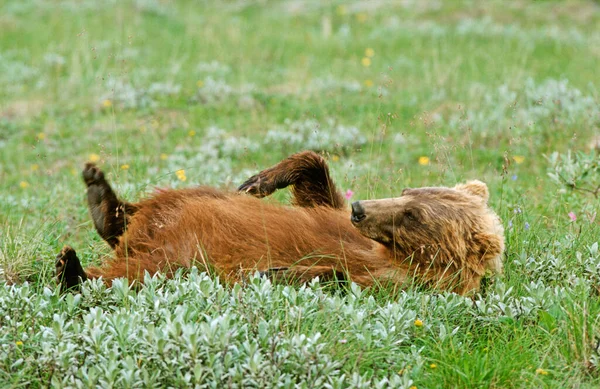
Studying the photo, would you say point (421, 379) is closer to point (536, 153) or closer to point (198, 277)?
point (198, 277)

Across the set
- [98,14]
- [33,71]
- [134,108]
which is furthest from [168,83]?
[98,14]

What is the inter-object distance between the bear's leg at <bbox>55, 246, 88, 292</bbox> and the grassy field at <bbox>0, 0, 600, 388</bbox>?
10 cm

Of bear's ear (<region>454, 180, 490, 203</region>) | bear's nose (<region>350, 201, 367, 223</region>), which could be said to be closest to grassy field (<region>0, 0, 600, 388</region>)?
bear's ear (<region>454, 180, 490, 203</region>)

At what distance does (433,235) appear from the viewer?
14.0 ft

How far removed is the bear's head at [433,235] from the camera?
13.9 feet

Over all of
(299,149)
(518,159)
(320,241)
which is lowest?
(518,159)

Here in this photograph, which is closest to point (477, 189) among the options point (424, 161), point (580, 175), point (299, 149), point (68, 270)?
point (580, 175)

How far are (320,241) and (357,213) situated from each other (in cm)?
32

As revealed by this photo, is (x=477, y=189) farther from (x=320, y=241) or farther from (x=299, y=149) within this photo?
(x=299, y=149)

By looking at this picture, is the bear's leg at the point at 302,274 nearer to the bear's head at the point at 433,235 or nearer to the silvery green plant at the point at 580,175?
the bear's head at the point at 433,235

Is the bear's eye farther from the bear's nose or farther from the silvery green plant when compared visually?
the silvery green plant

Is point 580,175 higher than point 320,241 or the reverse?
the reverse

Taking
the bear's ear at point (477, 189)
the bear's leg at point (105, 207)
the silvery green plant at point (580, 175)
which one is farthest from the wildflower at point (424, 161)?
the bear's leg at point (105, 207)

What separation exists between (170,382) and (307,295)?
88 centimetres
